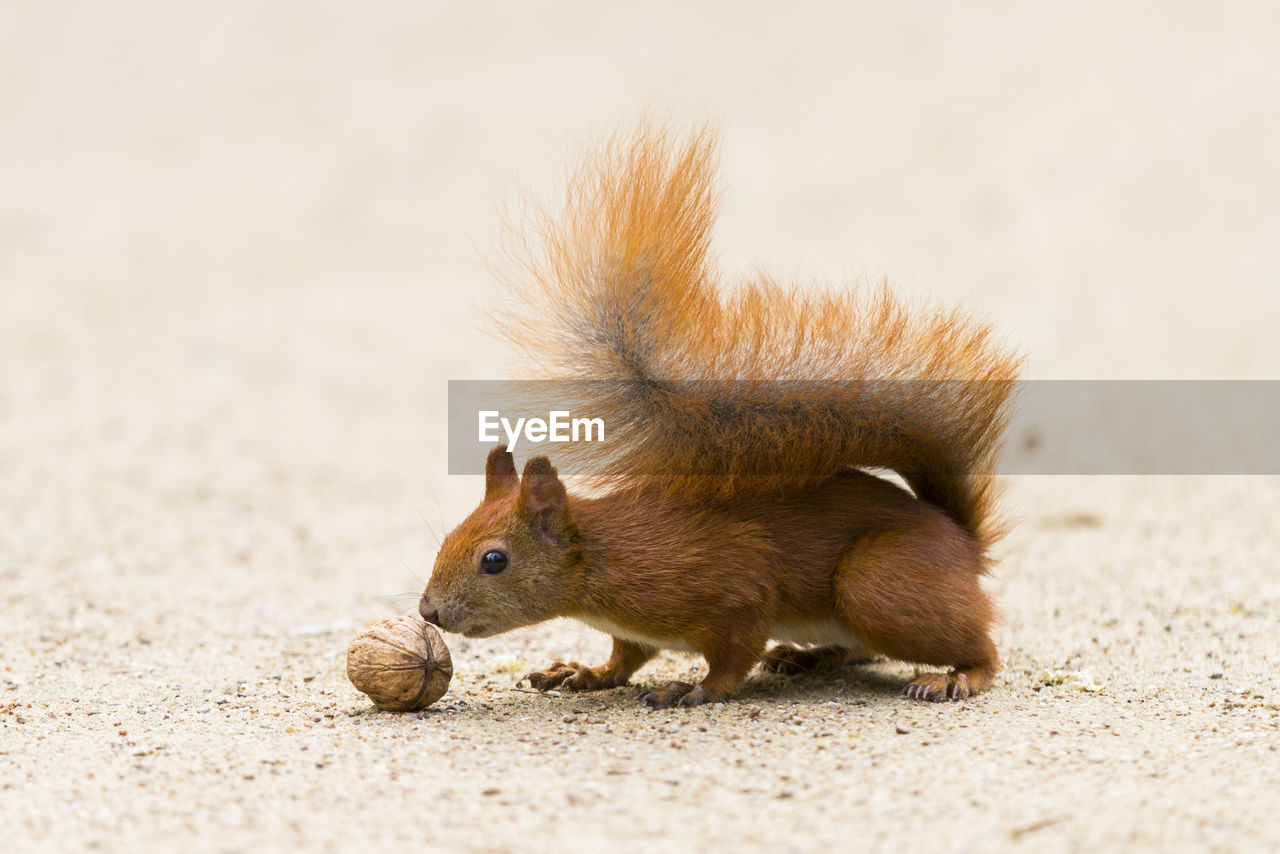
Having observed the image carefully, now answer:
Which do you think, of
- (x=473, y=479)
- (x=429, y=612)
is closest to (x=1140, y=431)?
(x=473, y=479)

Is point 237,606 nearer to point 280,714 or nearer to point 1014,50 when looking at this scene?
point 280,714

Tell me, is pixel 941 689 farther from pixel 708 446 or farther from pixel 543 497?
pixel 543 497

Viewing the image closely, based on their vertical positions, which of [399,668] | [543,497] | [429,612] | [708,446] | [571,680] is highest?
[708,446]

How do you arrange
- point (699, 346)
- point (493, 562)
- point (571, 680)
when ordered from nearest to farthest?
point (699, 346)
point (493, 562)
point (571, 680)

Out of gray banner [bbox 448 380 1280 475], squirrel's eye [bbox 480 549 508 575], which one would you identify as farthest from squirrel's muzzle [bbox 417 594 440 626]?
gray banner [bbox 448 380 1280 475]

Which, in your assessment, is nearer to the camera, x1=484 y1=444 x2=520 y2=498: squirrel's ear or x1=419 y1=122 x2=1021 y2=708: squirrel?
x1=419 y1=122 x2=1021 y2=708: squirrel

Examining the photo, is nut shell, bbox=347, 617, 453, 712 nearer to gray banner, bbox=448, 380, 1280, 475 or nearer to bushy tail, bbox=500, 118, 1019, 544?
bushy tail, bbox=500, 118, 1019, 544
